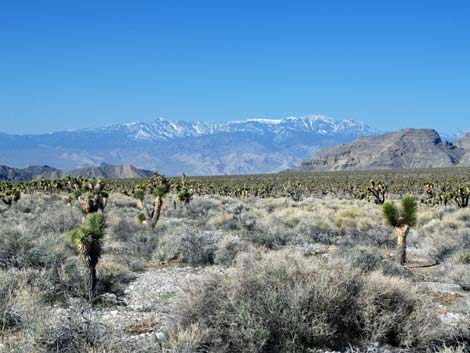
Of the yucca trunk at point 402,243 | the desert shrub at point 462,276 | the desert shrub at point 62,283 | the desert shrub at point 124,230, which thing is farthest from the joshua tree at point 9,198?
the desert shrub at point 462,276

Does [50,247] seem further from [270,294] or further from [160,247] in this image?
[270,294]

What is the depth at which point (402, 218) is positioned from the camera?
16125 mm

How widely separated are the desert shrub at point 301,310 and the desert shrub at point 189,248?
7917 mm

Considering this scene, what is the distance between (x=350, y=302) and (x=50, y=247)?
29.4 ft

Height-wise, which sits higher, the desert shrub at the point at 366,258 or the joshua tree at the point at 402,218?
the joshua tree at the point at 402,218

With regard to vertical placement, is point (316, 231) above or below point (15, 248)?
below

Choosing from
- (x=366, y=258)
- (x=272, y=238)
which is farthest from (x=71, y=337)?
(x=272, y=238)

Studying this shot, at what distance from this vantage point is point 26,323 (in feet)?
23.0

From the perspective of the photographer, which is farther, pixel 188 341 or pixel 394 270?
pixel 394 270

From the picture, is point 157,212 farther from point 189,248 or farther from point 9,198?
point 9,198

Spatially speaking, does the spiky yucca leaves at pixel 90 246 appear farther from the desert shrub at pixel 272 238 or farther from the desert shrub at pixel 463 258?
the desert shrub at pixel 463 258

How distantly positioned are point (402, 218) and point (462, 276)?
4033mm

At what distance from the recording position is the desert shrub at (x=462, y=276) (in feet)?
39.3

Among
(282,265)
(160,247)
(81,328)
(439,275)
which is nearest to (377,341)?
(282,265)
